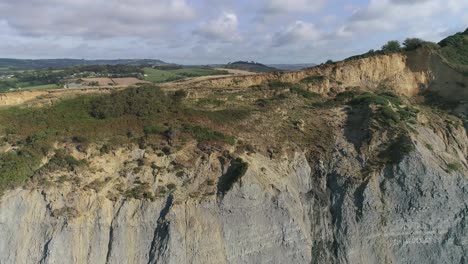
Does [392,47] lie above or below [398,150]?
above

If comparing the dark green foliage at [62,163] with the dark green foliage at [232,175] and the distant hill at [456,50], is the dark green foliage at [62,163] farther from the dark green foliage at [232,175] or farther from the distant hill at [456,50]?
the distant hill at [456,50]

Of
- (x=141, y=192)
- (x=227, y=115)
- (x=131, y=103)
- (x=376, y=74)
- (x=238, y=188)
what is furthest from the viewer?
(x=376, y=74)

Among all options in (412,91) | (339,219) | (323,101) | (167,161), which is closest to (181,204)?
(167,161)

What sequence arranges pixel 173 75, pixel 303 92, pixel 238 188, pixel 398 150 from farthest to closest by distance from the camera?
1. pixel 173 75
2. pixel 303 92
3. pixel 398 150
4. pixel 238 188

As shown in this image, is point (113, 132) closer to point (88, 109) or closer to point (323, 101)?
point (88, 109)

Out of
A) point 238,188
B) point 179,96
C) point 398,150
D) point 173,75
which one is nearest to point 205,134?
point 238,188

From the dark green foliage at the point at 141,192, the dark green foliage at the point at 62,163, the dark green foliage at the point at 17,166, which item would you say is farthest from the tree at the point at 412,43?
the dark green foliage at the point at 17,166

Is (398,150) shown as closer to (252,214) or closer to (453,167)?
(453,167)

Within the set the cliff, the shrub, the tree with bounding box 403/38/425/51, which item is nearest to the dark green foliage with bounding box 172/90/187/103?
the cliff
